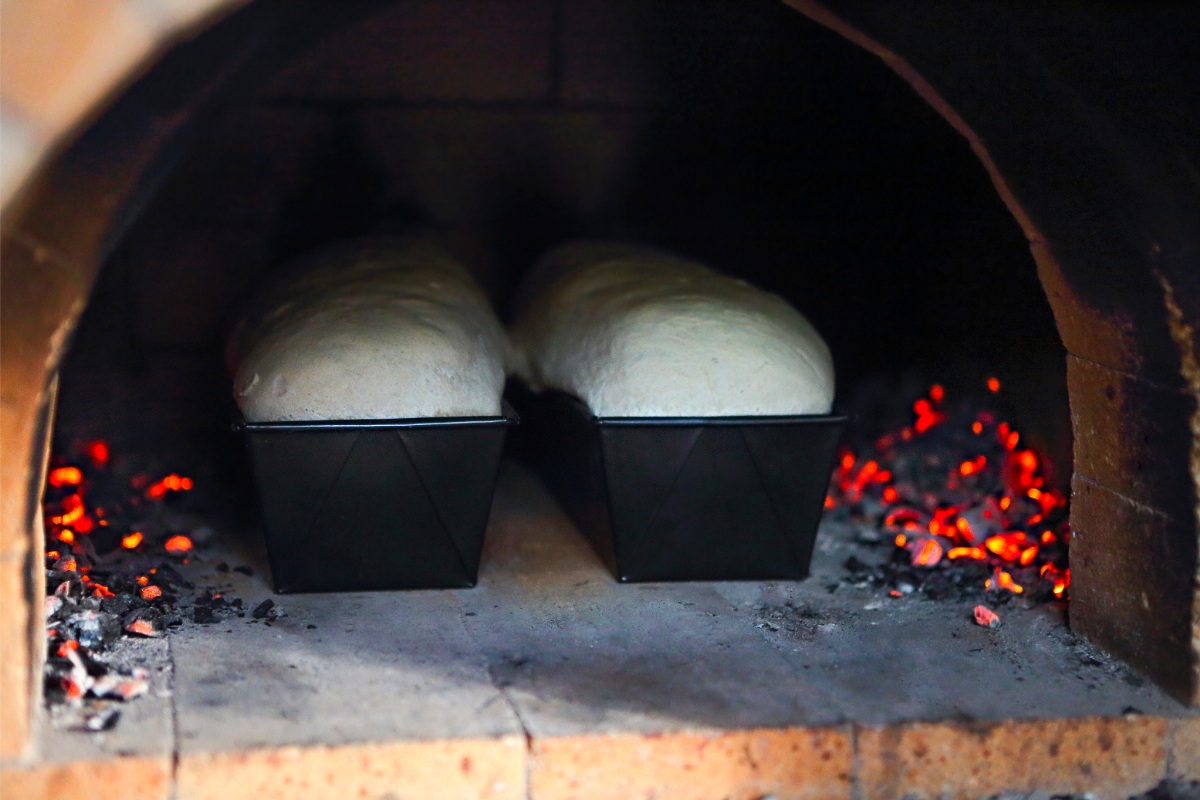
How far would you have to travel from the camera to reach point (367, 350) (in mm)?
3021

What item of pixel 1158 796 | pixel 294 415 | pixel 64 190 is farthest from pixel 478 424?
pixel 1158 796

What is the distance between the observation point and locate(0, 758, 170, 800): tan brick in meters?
2.19

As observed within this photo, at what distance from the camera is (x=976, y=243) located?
Answer: 396 centimetres

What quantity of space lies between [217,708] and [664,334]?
1.41 m

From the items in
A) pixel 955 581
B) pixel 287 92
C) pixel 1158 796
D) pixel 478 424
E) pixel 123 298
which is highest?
pixel 287 92

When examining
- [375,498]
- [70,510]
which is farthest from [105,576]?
[375,498]

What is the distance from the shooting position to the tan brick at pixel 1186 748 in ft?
8.39

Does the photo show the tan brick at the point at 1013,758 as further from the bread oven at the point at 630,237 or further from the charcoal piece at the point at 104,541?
the charcoal piece at the point at 104,541

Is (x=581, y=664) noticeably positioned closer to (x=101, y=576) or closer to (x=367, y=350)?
(x=367, y=350)

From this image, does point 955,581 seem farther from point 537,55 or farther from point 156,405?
point 156,405

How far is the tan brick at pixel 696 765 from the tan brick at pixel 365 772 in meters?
0.07

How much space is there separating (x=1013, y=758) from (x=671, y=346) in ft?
4.13

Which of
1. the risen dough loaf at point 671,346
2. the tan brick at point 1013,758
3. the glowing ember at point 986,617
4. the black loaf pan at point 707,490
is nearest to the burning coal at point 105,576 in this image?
the black loaf pan at point 707,490

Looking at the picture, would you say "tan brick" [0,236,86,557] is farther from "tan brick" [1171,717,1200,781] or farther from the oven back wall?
"tan brick" [1171,717,1200,781]
